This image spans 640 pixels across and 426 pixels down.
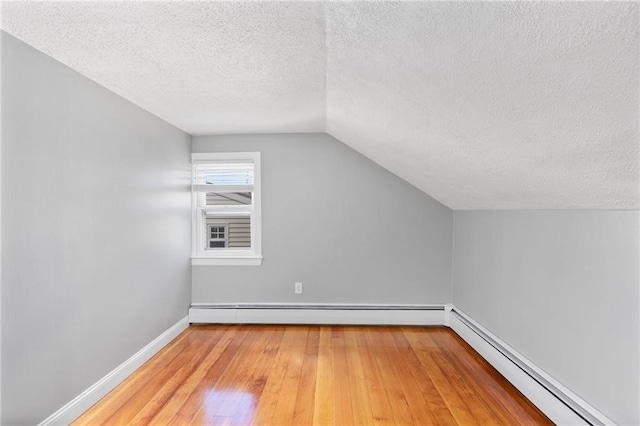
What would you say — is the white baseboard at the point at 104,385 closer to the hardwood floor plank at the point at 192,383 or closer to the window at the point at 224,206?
the hardwood floor plank at the point at 192,383

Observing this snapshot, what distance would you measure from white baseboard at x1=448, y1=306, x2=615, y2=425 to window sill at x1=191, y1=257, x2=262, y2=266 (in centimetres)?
223

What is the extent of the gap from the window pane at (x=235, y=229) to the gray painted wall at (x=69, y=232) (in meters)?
0.95

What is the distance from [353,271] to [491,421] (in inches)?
72.7

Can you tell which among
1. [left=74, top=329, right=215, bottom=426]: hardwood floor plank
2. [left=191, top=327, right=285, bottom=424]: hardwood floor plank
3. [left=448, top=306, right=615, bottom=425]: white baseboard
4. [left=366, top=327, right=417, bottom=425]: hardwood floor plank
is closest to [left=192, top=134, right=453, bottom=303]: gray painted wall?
[left=366, top=327, right=417, bottom=425]: hardwood floor plank

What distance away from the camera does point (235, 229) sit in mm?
3938

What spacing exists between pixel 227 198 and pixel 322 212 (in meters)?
1.18

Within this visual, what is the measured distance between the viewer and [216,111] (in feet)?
8.82

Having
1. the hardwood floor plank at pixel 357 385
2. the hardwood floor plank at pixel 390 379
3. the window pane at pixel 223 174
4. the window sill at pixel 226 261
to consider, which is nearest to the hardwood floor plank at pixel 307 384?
the hardwood floor plank at pixel 357 385

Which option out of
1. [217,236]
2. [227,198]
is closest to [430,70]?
[227,198]

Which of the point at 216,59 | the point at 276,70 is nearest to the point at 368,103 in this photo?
the point at 276,70

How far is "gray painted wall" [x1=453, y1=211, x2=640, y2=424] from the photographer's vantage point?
1.50 m

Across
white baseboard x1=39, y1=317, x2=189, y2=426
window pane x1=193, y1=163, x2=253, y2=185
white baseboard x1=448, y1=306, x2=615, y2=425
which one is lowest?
white baseboard x1=39, y1=317, x2=189, y2=426

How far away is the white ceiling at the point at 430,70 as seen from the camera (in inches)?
36.8

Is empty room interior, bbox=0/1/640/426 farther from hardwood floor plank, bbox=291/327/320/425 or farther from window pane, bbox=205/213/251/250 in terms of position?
window pane, bbox=205/213/251/250
